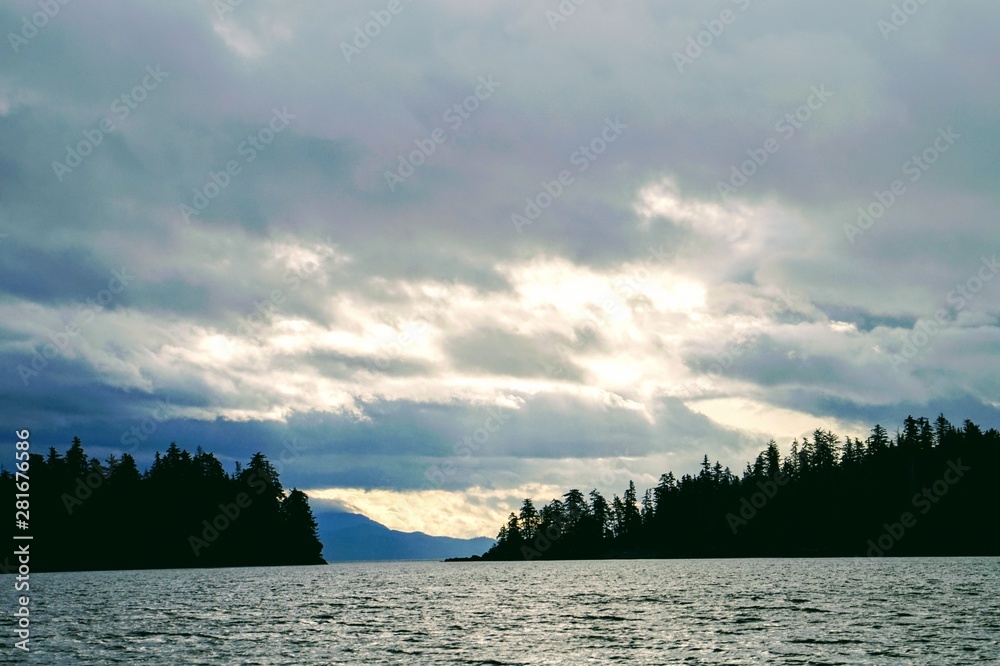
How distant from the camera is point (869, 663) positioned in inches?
1695

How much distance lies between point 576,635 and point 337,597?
56034mm

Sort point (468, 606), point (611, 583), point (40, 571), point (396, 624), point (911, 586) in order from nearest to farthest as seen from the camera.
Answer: point (396, 624) < point (468, 606) < point (911, 586) < point (611, 583) < point (40, 571)

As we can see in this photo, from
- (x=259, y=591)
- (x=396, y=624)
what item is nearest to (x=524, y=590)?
(x=259, y=591)

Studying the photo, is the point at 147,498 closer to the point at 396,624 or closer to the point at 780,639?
the point at 396,624

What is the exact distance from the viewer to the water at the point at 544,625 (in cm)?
4847

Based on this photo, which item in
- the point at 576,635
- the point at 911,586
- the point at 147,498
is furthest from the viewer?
the point at 147,498

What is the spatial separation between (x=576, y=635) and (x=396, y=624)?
18299 mm

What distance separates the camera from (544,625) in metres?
66.0

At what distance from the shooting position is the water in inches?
1908

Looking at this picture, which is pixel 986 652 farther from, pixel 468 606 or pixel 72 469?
pixel 72 469

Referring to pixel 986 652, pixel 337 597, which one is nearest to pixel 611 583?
pixel 337 597

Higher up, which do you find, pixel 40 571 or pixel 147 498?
pixel 147 498

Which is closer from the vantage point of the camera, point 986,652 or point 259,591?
point 986,652

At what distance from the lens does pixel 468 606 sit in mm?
88938
